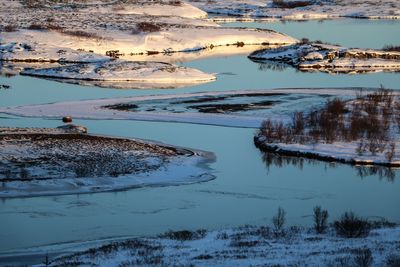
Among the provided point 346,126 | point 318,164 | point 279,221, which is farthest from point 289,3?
point 279,221

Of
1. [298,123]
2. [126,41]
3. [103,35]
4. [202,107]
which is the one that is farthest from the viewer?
[103,35]

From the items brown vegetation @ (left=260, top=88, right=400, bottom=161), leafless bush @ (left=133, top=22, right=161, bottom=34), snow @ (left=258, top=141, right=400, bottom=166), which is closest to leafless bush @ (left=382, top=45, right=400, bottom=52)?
leafless bush @ (left=133, top=22, right=161, bottom=34)

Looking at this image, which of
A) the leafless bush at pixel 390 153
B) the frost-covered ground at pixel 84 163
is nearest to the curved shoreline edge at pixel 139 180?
the frost-covered ground at pixel 84 163

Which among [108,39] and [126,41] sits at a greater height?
[108,39]

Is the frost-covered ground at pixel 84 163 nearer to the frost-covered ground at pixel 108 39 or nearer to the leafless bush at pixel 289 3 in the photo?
the frost-covered ground at pixel 108 39

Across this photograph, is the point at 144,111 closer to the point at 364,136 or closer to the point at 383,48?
the point at 364,136

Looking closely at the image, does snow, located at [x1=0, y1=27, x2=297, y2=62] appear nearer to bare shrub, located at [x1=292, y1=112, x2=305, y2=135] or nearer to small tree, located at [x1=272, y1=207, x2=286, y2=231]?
bare shrub, located at [x1=292, y1=112, x2=305, y2=135]

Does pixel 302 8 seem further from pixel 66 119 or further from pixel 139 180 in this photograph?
pixel 139 180

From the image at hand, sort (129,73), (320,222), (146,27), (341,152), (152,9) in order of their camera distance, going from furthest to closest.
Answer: (152,9) → (146,27) → (129,73) → (341,152) → (320,222)
